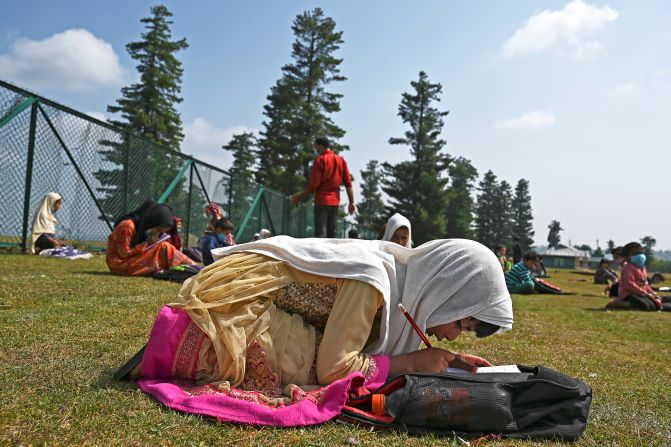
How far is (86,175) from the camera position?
9117mm

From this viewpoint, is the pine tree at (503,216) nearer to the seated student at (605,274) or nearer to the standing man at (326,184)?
the seated student at (605,274)

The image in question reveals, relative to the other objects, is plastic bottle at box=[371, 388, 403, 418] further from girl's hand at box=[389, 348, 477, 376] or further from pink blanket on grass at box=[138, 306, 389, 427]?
girl's hand at box=[389, 348, 477, 376]

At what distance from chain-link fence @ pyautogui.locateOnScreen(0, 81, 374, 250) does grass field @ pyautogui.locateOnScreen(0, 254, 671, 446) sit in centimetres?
268

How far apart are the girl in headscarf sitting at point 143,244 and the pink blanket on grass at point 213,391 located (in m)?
5.07

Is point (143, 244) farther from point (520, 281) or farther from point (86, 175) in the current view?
point (520, 281)

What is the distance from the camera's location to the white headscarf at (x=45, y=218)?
8.41m

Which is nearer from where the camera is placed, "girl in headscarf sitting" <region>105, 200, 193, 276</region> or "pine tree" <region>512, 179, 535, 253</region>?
"girl in headscarf sitting" <region>105, 200, 193, 276</region>

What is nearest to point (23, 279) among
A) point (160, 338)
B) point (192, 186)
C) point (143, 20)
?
point (160, 338)

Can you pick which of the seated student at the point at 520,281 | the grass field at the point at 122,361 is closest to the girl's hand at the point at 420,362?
the grass field at the point at 122,361

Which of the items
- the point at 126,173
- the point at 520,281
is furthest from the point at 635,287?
the point at 126,173

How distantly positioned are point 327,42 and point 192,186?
2706 centimetres

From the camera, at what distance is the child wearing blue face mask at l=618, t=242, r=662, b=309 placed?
927cm

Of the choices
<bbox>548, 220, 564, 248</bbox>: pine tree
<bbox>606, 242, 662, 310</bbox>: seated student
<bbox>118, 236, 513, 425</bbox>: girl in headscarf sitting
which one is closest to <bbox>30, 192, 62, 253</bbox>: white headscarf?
<bbox>118, 236, 513, 425</bbox>: girl in headscarf sitting

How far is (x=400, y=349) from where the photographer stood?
2.50m
